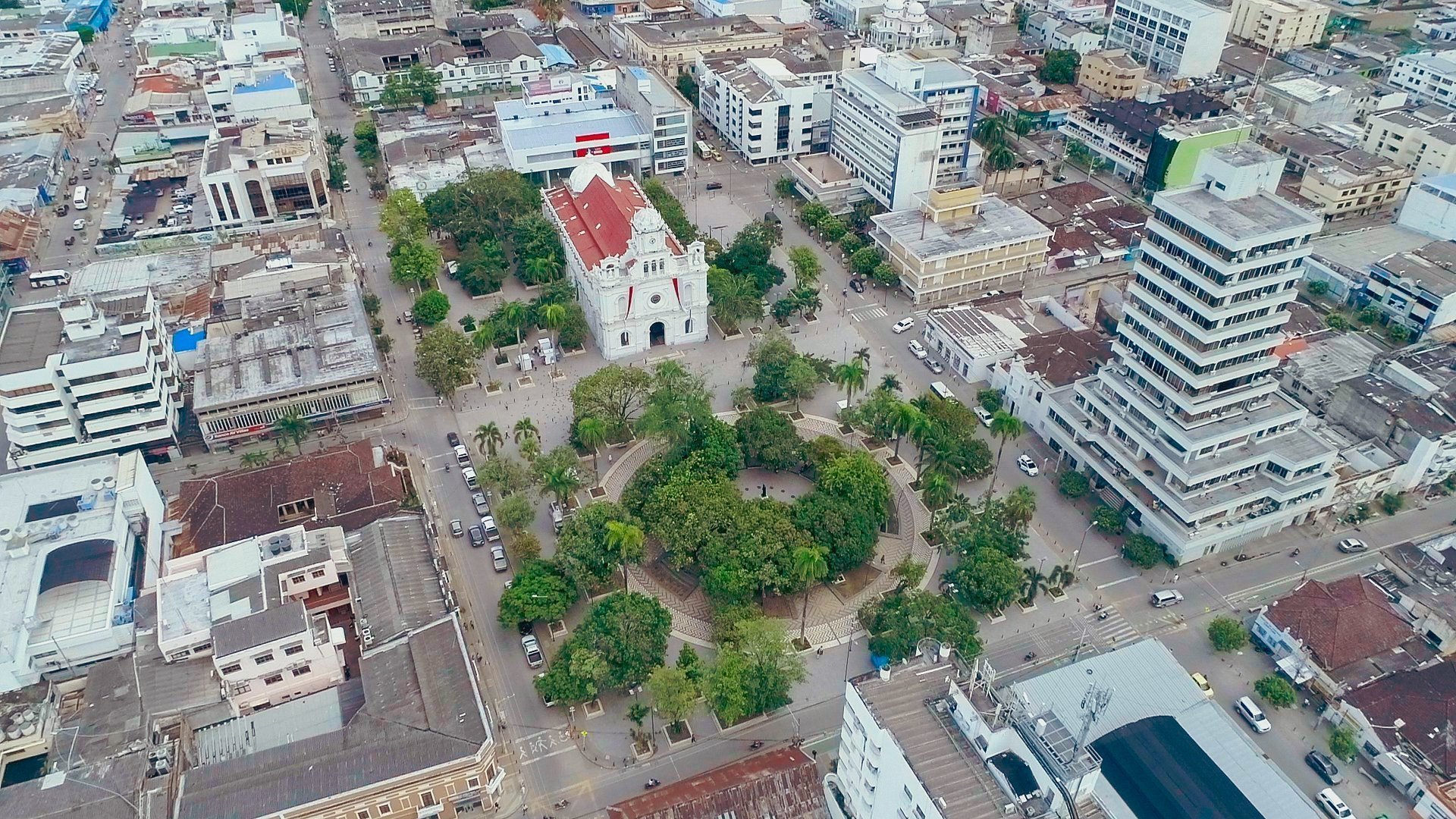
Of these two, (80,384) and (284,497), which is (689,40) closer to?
(80,384)

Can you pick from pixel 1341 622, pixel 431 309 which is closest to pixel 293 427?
pixel 431 309

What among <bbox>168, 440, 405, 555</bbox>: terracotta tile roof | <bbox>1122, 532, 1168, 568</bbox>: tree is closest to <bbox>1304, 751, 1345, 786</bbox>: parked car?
<bbox>1122, 532, 1168, 568</bbox>: tree

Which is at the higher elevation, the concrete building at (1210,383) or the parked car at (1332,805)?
the concrete building at (1210,383)

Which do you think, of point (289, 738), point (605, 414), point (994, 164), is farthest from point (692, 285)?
point (289, 738)

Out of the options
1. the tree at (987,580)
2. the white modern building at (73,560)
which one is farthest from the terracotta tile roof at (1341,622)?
the white modern building at (73,560)

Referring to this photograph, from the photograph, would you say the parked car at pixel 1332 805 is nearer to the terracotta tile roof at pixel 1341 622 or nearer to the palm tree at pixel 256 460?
the terracotta tile roof at pixel 1341 622

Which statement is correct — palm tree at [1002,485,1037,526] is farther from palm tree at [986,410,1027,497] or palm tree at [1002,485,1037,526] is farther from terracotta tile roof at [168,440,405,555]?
terracotta tile roof at [168,440,405,555]
